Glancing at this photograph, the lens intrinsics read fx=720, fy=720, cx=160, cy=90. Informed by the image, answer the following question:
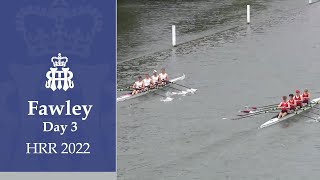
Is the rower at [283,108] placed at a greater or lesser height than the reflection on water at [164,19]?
lesser

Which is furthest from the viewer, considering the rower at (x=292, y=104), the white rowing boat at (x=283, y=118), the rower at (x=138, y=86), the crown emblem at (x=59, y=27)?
the rower at (x=138, y=86)

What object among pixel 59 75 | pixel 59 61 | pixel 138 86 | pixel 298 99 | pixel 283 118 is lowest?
pixel 283 118

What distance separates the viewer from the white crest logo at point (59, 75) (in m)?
7.84

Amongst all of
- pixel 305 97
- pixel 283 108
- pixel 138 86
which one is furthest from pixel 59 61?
pixel 138 86

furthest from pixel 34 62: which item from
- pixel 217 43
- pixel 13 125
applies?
pixel 217 43

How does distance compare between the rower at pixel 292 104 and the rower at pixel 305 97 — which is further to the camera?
the rower at pixel 305 97

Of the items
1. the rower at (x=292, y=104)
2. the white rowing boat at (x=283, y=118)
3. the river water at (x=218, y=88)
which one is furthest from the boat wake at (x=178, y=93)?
the rower at (x=292, y=104)

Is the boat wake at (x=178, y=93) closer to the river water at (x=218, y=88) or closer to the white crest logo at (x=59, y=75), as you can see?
the river water at (x=218, y=88)

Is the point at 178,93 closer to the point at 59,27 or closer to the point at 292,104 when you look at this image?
the point at 292,104

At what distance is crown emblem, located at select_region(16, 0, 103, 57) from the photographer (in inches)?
302

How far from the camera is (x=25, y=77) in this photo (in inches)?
308

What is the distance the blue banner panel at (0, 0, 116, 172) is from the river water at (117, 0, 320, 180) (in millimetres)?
23018

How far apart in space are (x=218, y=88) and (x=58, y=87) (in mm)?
41499

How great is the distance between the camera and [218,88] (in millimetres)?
49094
